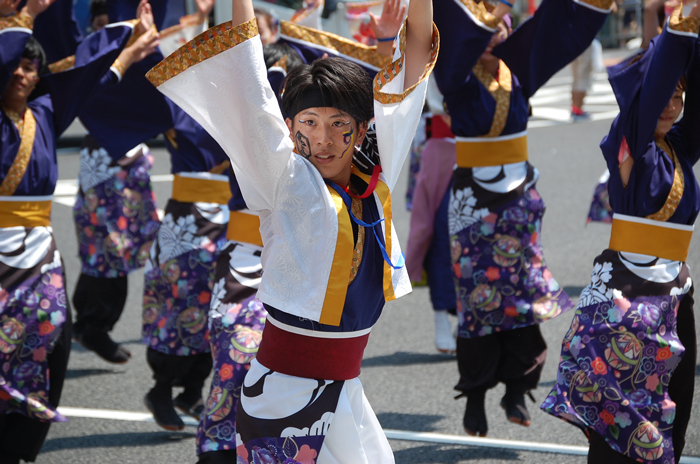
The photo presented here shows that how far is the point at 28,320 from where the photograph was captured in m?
2.98

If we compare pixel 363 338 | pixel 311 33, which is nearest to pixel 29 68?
pixel 311 33

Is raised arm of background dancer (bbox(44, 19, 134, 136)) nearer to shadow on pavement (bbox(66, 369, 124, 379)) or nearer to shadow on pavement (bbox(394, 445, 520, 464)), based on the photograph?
shadow on pavement (bbox(66, 369, 124, 379))

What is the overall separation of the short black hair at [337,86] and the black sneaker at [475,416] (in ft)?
5.85

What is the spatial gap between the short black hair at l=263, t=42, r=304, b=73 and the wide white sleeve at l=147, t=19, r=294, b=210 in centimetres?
103

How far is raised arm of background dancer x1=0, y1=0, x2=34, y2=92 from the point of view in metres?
2.86

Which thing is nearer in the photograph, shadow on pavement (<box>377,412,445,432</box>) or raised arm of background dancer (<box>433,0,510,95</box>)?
raised arm of background dancer (<box>433,0,510,95</box>)

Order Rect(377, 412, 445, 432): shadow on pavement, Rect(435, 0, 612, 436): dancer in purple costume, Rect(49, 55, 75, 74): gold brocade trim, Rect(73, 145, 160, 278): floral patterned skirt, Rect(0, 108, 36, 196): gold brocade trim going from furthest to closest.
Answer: Rect(73, 145, 160, 278): floral patterned skirt → Rect(377, 412, 445, 432): shadow on pavement → Rect(435, 0, 612, 436): dancer in purple costume → Rect(49, 55, 75, 74): gold brocade trim → Rect(0, 108, 36, 196): gold brocade trim

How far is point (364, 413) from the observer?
2.01 m

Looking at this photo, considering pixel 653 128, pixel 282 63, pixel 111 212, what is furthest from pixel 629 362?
pixel 111 212

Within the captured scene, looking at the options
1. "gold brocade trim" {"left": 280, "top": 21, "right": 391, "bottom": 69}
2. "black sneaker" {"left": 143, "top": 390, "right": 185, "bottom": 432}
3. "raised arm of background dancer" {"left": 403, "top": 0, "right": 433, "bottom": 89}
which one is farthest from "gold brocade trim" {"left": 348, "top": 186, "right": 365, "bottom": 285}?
"black sneaker" {"left": 143, "top": 390, "right": 185, "bottom": 432}

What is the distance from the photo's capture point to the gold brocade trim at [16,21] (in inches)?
114

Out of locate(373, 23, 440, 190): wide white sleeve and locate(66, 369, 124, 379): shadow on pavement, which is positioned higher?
locate(373, 23, 440, 190): wide white sleeve

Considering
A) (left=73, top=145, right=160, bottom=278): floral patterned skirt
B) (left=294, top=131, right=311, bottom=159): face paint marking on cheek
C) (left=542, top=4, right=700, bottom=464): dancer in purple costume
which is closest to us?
(left=294, top=131, right=311, bottom=159): face paint marking on cheek

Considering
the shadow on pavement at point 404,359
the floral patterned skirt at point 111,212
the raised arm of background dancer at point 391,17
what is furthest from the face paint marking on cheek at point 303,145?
the floral patterned skirt at point 111,212
